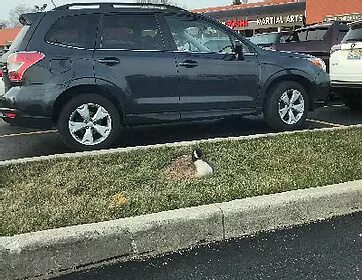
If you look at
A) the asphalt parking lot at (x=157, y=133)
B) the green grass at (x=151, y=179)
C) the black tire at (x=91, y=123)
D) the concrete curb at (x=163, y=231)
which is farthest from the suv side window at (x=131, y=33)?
the concrete curb at (x=163, y=231)

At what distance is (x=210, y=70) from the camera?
5.80 meters

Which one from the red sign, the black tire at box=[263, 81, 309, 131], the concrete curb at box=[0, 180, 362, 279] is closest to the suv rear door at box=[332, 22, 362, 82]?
the black tire at box=[263, 81, 309, 131]

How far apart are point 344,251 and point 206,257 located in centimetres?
94

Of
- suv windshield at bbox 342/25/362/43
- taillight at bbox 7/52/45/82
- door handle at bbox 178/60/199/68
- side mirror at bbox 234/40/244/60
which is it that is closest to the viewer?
taillight at bbox 7/52/45/82

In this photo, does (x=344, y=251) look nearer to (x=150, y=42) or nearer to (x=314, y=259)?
(x=314, y=259)

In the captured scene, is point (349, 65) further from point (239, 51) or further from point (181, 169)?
point (181, 169)

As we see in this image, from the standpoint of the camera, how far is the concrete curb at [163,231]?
2857 mm

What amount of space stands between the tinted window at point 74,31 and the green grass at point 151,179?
5.18 ft

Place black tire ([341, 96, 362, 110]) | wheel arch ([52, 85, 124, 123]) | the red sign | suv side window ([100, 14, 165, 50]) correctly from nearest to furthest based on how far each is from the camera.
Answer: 1. wheel arch ([52, 85, 124, 123])
2. suv side window ([100, 14, 165, 50])
3. black tire ([341, 96, 362, 110])
4. the red sign

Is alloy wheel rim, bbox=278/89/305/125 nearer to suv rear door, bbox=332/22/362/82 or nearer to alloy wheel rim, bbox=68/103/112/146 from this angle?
suv rear door, bbox=332/22/362/82

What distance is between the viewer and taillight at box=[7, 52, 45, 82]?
5.16 m

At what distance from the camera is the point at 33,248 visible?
2.85m

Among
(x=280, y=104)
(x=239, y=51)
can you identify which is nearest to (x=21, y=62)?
(x=239, y=51)

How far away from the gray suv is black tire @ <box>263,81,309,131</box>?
1 centimetres
